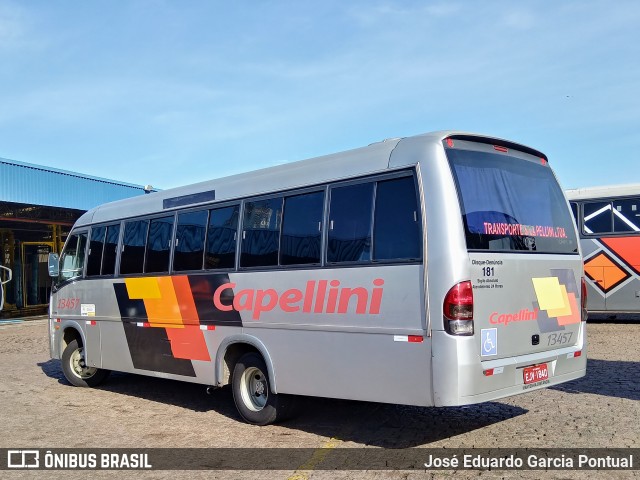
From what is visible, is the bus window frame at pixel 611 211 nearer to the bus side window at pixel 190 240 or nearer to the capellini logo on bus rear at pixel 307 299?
the bus side window at pixel 190 240

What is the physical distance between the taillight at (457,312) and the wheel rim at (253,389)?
2.87 m

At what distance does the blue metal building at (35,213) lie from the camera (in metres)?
23.8

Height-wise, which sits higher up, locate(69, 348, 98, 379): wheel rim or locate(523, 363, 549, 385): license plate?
locate(523, 363, 549, 385): license plate

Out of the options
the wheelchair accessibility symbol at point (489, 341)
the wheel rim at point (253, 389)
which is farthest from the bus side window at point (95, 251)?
the wheelchair accessibility symbol at point (489, 341)

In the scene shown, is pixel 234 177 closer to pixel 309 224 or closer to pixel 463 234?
pixel 309 224

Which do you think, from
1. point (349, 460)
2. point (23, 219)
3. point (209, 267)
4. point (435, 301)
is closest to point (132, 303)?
point (209, 267)

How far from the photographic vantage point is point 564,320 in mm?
6559

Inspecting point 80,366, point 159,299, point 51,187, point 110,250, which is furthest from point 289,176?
point 51,187

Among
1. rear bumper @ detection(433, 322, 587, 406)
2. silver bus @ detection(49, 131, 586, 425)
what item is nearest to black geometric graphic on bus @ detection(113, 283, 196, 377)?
silver bus @ detection(49, 131, 586, 425)

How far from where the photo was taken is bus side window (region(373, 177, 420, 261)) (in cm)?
585

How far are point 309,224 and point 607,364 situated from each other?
6.51 metres

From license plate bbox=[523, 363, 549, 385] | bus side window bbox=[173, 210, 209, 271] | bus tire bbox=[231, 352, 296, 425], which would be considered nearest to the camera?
license plate bbox=[523, 363, 549, 385]

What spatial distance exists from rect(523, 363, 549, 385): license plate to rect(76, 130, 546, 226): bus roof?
225cm

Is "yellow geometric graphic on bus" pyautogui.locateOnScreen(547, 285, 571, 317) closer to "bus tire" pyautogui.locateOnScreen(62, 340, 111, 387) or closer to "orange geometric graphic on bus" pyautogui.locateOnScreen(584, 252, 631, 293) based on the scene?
"bus tire" pyautogui.locateOnScreen(62, 340, 111, 387)
